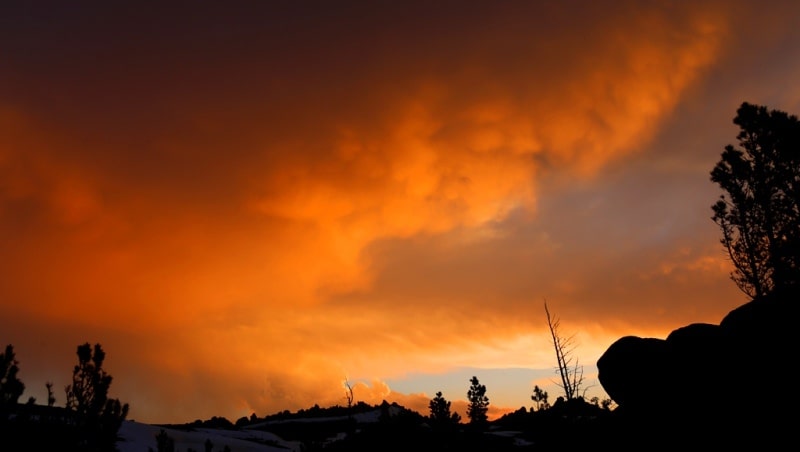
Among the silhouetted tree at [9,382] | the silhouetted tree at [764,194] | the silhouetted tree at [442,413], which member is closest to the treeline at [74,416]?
the silhouetted tree at [9,382]

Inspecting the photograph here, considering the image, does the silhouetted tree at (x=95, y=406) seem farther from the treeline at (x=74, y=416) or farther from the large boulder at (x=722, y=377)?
the large boulder at (x=722, y=377)

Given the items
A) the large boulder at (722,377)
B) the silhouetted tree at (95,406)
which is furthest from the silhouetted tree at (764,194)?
the silhouetted tree at (95,406)

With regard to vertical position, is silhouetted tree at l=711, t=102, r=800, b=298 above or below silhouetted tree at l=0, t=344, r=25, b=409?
above

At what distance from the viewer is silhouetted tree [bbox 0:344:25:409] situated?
1228 centimetres

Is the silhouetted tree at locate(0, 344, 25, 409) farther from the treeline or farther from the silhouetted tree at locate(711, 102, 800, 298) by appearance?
the silhouetted tree at locate(711, 102, 800, 298)

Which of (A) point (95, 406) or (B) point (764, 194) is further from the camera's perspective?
(B) point (764, 194)

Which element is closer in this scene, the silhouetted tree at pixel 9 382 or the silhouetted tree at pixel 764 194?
the silhouetted tree at pixel 9 382

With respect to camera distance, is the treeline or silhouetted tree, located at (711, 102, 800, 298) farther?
silhouetted tree, located at (711, 102, 800, 298)

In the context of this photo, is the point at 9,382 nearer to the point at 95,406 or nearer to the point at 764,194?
the point at 95,406

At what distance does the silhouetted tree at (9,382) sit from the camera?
12.3 m

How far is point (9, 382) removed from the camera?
40.5 ft

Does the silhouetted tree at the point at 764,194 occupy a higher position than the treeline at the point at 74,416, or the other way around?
the silhouetted tree at the point at 764,194

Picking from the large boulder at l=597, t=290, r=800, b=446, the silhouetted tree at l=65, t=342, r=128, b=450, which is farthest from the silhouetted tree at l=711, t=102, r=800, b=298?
the silhouetted tree at l=65, t=342, r=128, b=450

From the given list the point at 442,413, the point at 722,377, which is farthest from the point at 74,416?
the point at 722,377
